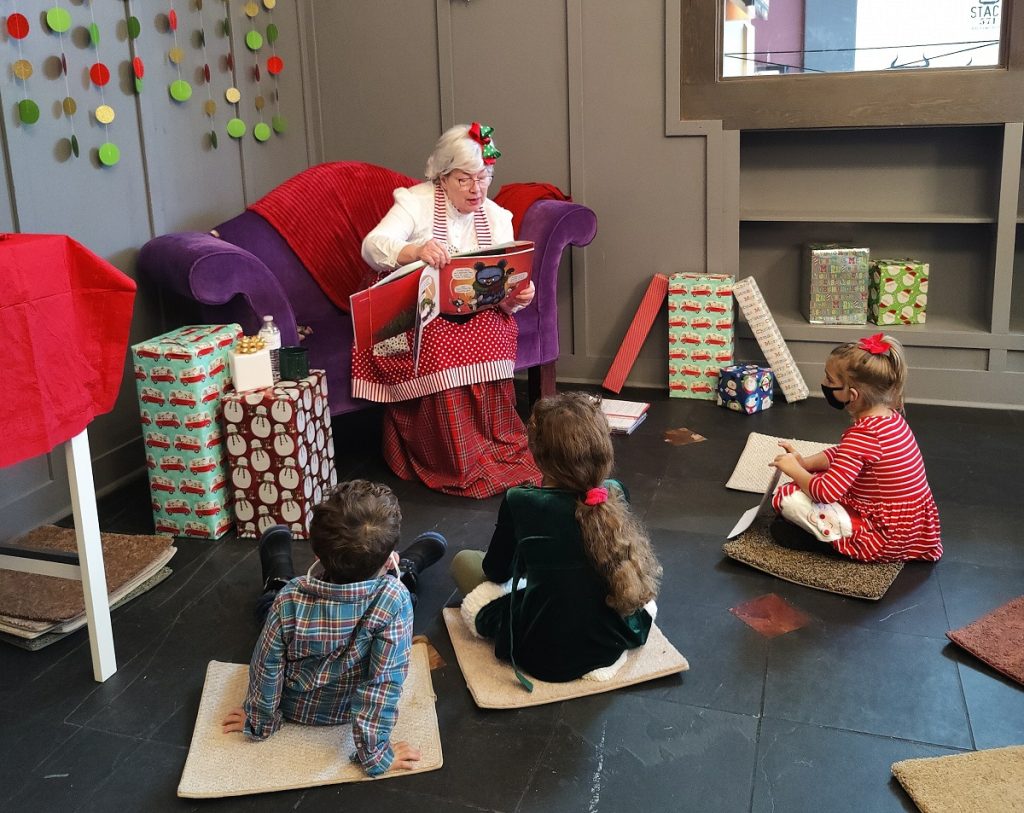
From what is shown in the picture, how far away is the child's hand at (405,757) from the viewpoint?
185 cm

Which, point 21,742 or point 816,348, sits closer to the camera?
point 21,742

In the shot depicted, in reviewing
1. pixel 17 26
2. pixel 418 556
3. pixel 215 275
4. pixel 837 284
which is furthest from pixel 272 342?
pixel 837 284

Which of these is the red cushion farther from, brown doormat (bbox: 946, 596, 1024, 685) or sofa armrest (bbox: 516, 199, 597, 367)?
brown doormat (bbox: 946, 596, 1024, 685)

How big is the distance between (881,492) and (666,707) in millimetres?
895

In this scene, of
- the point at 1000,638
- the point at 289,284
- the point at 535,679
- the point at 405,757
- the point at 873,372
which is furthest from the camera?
the point at 289,284

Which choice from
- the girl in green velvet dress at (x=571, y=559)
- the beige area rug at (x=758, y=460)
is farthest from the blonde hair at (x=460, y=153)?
the girl in green velvet dress at (x=571, y=559)

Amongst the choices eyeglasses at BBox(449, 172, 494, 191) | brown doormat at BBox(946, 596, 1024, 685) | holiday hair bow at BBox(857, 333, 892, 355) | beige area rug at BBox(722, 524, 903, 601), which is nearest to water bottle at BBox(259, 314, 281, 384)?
eyeglasses at BBox(449, 172, 494, 191)

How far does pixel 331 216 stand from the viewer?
3648mm

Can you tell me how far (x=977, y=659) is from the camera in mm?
2137

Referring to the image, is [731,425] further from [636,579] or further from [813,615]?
[636,579]

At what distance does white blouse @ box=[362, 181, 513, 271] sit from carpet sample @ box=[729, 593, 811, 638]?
1413mm

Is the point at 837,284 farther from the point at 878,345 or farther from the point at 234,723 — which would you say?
the point at 234,723

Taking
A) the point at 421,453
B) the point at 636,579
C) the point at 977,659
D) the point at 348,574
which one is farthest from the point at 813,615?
the point at 421,453

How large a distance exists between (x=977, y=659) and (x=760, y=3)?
272 cm
